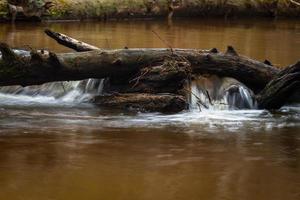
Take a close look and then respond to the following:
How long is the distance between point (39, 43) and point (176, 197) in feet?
35.8

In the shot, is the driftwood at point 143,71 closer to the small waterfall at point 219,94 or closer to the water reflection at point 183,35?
the small waterfall at point 219,94

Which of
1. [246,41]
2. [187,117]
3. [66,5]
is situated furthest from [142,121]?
[66,5]

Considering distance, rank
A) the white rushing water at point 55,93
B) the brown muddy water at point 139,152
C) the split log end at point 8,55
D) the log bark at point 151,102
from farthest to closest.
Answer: the white rushing water at point 55,93, the log bark at point 151,102, the split log end at point 8,55, the brown muddy water at point 139,152

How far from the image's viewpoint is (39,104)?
30.2ft

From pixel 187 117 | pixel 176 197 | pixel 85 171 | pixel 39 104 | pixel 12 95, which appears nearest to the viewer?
pixel 176 197

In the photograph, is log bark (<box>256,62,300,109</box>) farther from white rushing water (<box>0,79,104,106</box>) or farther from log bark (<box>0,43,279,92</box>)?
white rushing water (<box>0,79,104,106</box>)

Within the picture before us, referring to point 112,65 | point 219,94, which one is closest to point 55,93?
point 112,65

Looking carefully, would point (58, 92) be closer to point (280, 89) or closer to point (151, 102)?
point (151, 102)

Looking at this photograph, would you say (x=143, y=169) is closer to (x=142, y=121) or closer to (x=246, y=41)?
(x=142, y=121)

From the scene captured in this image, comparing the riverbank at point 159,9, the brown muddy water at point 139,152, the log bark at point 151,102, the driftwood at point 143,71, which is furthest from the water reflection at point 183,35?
the brown muddy water at point 139,152

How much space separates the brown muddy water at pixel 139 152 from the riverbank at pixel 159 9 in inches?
499

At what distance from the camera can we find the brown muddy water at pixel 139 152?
5.00 meters

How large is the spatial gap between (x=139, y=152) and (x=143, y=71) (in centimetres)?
298

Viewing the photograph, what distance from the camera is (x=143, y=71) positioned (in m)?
9.03
